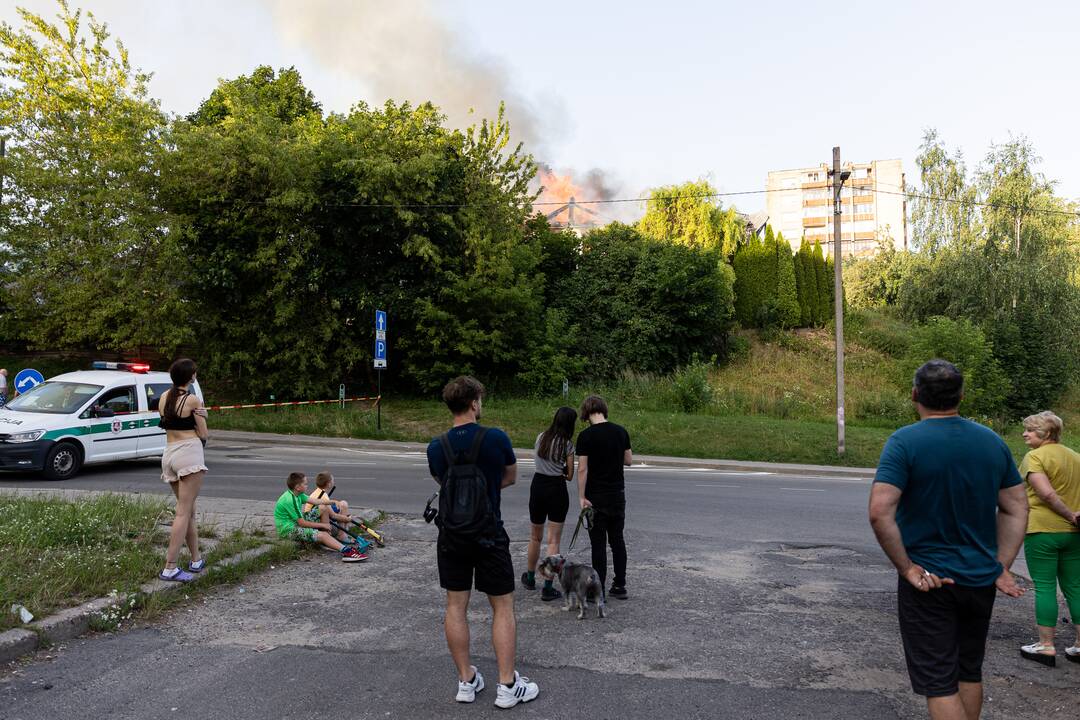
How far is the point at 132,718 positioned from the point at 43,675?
100 centimetres

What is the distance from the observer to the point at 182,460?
6.17 metres

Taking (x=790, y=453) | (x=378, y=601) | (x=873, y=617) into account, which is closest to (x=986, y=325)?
(x=790, y=453)

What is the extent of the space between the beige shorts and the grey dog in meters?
3.07

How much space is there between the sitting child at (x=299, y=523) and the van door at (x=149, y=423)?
7276 millimetres

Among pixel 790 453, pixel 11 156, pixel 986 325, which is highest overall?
pixel 11 156

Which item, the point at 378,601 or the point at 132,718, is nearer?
the point at 132,718

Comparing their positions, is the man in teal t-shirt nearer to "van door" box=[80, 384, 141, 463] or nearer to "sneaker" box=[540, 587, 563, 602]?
"sneaker" box=[540, 587, 563, 602]

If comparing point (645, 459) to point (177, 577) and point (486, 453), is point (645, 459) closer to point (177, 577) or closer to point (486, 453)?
point (177, 577)

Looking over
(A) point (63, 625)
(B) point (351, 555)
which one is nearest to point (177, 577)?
(A) point (63, 625)

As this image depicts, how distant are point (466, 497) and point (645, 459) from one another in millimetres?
15574

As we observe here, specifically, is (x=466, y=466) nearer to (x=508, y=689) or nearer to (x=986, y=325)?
(x=508, y=689)

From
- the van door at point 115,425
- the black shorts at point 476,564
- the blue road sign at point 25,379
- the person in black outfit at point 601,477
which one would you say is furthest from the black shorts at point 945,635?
the blue road sign at point 25,379

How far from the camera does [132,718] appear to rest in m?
3.94

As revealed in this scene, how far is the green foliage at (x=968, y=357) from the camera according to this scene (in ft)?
80.6
